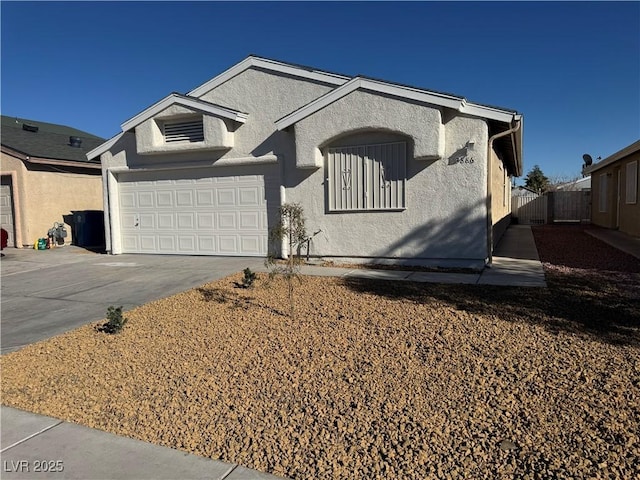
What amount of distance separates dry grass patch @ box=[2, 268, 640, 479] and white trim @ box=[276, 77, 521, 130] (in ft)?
14.3

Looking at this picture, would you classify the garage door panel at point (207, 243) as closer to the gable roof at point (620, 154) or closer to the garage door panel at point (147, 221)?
the garage door panel at point (147, 221)

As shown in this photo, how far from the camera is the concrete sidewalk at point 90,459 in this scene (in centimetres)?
289

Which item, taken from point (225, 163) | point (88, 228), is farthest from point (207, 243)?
point (88, 228)

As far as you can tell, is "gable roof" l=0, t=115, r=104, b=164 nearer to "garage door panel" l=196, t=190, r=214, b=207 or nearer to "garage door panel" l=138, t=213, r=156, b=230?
"garage door panel" l=138, t=213, r=156, b=230

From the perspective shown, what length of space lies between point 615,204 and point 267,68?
14743 millimetres

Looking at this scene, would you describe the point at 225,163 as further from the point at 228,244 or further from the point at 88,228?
the point at 88,228

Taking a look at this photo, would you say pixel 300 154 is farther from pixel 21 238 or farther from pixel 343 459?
pixel 21 238

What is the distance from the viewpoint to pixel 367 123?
979cm

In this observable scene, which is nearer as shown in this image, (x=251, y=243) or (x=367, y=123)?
(x=367, y=123)

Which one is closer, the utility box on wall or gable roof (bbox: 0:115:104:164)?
gable roof (bbox: 0:115:104:164)

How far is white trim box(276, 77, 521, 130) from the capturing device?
895 centimetres

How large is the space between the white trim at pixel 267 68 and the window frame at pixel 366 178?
A: 176cm

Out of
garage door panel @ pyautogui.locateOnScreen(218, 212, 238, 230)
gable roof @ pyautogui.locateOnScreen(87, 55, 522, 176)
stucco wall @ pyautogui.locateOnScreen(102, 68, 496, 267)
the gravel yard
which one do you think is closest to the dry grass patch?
the gravel yard

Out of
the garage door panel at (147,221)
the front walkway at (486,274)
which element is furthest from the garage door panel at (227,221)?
the front walkway at (486,274)
